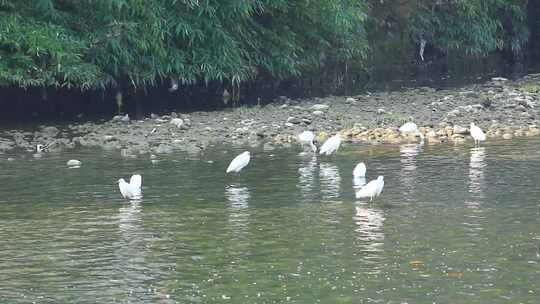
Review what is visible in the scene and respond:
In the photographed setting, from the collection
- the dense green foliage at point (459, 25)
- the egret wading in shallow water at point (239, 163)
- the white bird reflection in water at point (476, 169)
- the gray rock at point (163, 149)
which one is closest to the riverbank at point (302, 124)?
the gray rock at point (163, 149)

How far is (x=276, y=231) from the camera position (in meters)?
12.0

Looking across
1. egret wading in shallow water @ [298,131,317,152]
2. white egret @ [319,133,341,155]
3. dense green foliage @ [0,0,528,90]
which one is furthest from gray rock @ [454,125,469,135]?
dense green foliage @ [0,0,528,90]

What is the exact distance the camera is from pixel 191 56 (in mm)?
23359

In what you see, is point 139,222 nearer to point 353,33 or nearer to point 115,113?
point 115,113

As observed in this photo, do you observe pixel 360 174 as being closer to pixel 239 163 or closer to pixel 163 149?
pixel 239 163

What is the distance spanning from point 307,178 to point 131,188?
263cm

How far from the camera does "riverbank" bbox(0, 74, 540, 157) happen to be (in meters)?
19.5

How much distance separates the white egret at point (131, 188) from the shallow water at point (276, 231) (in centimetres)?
18

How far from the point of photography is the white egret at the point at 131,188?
1408cm

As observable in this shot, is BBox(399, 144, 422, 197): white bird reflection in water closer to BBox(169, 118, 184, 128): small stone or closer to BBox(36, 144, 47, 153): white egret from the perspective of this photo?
BBox(169, 118, 184, 128): small stone

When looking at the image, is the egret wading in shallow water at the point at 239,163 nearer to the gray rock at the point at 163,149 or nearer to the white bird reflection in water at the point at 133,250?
the white bird reflection in water at the point at 133,250

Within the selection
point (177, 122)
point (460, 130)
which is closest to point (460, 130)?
point (460, 130)

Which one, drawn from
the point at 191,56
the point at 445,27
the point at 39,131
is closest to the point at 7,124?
the point at 39,131

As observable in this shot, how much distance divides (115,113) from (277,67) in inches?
152
